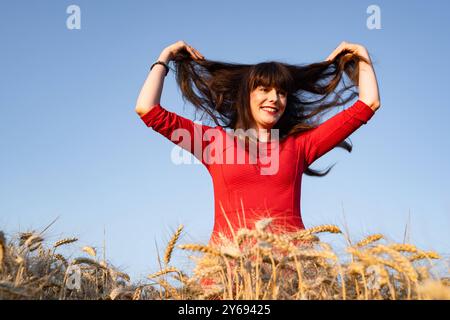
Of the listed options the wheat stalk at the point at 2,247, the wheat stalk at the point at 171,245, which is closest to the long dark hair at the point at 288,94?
the wheat stalk at the point at 171,245

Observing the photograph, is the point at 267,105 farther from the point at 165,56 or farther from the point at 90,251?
the point at 90,251

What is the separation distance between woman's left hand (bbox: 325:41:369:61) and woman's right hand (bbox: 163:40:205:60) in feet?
3.53

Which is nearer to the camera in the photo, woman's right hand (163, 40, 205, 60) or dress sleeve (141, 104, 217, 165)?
dress sleeve (141, 104, 217, 165)

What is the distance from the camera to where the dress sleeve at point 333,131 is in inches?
148

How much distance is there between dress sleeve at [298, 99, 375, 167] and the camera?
12.3ft

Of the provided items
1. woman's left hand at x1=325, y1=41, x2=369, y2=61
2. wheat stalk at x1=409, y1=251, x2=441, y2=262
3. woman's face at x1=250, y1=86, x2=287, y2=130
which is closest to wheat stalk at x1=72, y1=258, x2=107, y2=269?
woman's face at x1=250, y1=86, x2=287, y2=130

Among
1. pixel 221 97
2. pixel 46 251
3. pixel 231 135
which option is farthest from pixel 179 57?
pixel 46 251

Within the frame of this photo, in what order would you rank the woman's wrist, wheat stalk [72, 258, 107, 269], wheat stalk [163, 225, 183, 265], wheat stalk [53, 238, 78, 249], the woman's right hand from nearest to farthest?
1. wheat stalk [163, 225, 183, 265]
2. wheat stalk [72, 258, 107, 269]
3. wheat stalk [53, 238, 78, 249]
4. the woman's wrist
5. the woman's right hand

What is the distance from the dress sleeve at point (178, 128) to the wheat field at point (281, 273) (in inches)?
47.2

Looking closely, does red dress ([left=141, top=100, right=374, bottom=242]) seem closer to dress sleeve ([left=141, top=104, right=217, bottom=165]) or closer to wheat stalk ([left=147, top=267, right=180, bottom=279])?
dress sleeve ([left=141, top=104, right=217, bottom=165])

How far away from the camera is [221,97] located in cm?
438

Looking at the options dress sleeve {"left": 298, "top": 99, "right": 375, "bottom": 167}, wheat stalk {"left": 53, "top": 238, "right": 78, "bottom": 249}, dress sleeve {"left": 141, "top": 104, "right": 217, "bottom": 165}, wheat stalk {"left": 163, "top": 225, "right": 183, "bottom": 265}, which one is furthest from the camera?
dress sleeve {"left": 298, "top": 99, "right": 375, "bottom": 167}
